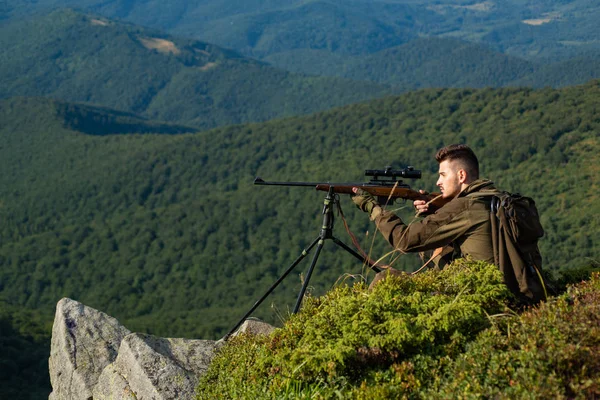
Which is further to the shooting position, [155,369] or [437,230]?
[155,369]

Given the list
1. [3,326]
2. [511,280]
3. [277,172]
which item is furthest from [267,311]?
[511,280]

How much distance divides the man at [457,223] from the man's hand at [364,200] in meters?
0.13

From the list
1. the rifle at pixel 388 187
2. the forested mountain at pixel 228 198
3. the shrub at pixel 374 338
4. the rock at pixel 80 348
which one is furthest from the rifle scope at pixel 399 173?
the forested mountain at pixel 228 198

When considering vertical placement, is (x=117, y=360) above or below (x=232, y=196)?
above

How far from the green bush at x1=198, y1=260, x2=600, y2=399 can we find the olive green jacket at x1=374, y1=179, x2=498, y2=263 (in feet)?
0.61

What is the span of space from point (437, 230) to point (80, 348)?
3949mm

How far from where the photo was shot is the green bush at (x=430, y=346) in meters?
3.65

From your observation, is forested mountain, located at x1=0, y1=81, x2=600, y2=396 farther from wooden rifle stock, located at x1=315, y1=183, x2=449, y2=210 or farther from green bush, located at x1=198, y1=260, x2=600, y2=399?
green bush, located at x1=198, y1=260, x2=600, y2=399

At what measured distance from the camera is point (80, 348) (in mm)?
6871

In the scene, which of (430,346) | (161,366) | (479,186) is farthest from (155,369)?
(479,186)

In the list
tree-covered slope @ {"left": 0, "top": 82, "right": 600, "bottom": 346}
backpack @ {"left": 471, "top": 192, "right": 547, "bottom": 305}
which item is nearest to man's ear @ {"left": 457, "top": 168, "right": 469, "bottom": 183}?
backpack @ {"left": 471, "top": 192, "right": 547, "bottom": 305}

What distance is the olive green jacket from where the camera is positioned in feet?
16.4

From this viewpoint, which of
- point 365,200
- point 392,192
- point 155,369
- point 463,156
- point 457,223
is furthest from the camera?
point 392,192

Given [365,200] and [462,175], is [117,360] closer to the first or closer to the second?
[365,200]
